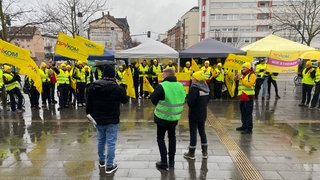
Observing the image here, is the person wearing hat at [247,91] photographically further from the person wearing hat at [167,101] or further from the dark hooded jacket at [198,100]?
the person wearing hat at [167,101]

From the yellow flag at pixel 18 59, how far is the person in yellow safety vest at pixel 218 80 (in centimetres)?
738

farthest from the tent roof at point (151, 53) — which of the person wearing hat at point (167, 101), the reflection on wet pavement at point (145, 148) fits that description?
the person wearing hat at point (167, 101)

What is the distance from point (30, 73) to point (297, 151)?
8.13 meters

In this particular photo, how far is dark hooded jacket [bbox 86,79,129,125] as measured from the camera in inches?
187

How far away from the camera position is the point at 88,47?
407 inches

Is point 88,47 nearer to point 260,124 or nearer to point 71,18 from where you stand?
point 260,124

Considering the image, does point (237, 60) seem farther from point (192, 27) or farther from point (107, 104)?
point (192, 27)

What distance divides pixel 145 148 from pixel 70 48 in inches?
209

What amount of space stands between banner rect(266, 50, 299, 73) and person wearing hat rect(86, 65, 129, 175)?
9297 millimetres

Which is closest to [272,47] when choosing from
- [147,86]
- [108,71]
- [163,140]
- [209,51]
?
[209,51]

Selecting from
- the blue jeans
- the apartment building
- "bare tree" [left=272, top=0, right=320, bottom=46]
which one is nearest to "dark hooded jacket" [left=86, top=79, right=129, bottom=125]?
the blue jeans

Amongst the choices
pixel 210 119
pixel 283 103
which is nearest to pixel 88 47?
pixel 210 119

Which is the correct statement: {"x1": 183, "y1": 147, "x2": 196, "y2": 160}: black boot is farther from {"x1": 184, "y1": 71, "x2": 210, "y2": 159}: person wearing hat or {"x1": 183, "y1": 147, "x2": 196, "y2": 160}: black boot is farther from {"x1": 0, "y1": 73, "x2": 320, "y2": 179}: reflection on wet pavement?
{"x1": 0, "y1": 73, "x2": 320, "y2": 179}: reflection on wet pavement

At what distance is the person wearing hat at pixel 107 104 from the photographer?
15.6 ft
